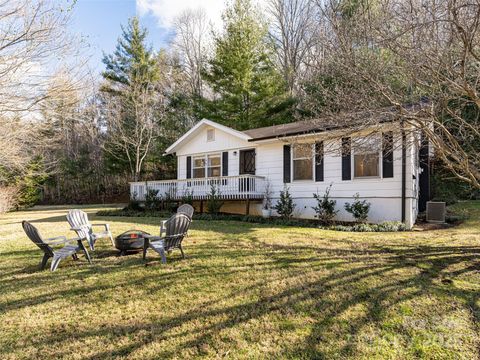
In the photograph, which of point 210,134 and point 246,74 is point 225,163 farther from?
point 246,74

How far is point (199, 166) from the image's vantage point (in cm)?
1538

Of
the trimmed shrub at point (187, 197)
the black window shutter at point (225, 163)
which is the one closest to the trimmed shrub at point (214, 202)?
the trimmed shrub at point (187, 197)

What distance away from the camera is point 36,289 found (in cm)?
443

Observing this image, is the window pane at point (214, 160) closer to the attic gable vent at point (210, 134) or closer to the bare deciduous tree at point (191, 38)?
the attic gable vent at point (210, 134)

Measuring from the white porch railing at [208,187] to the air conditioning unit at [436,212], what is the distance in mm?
6080

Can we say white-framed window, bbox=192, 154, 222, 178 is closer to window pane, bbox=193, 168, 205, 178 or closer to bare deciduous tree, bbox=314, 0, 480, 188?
window pane, bbox=193, 168, 205, 178

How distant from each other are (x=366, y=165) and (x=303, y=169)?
2.36m

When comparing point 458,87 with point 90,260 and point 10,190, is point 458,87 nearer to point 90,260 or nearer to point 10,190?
point 90,260

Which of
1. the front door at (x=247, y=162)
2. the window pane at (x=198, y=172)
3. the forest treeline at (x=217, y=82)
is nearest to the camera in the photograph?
the forest treeline at (x=217, y=82)

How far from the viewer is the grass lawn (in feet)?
9.70

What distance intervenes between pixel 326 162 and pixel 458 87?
6.87 metres

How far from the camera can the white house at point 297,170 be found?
1017 centimetres

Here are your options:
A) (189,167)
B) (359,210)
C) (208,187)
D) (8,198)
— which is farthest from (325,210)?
(8,198)

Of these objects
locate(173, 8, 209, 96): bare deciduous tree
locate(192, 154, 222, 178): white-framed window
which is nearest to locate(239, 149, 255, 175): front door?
locate(192, 154, 222, 178): white-framed window
